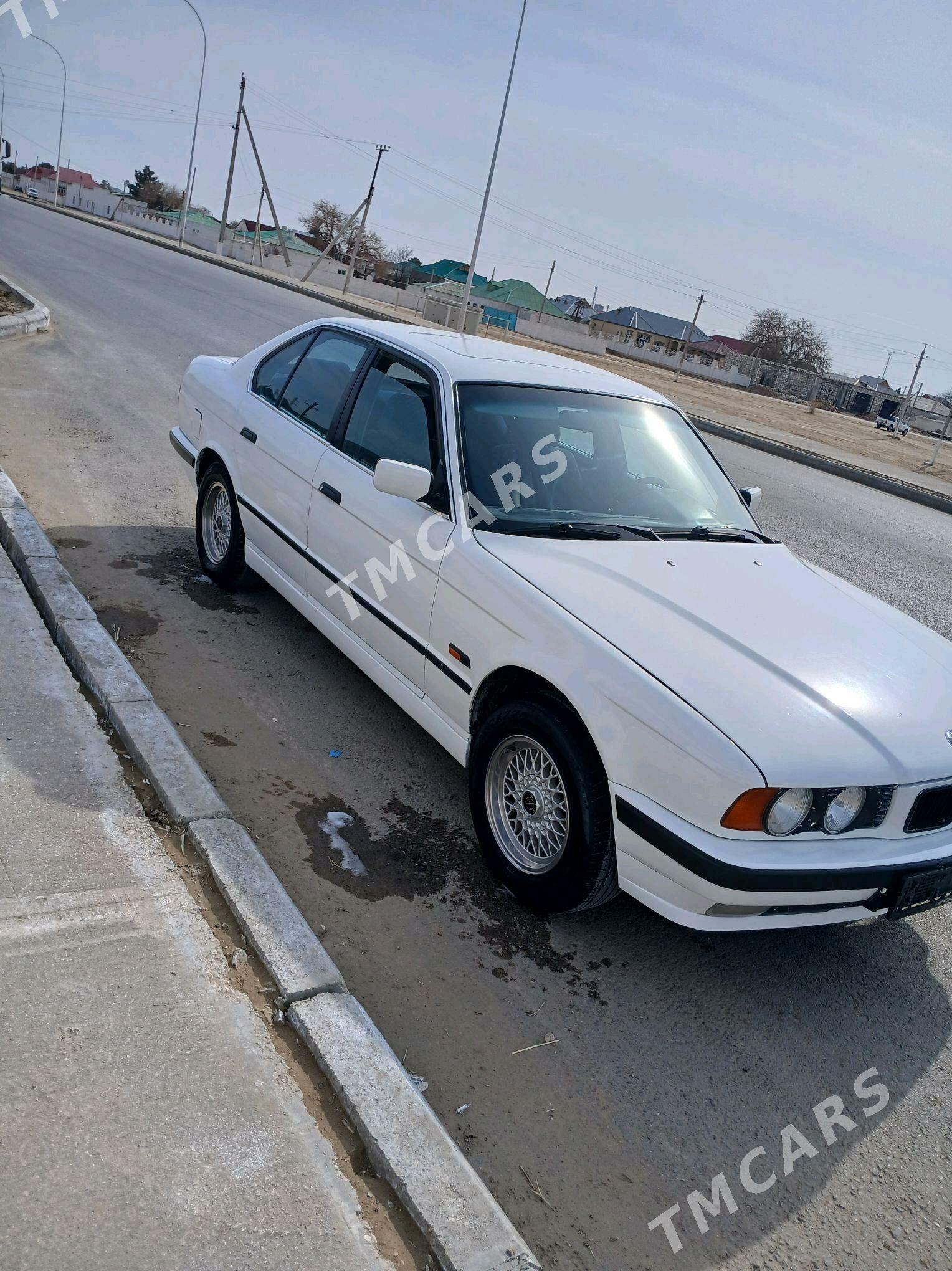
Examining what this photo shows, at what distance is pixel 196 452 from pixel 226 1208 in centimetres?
466

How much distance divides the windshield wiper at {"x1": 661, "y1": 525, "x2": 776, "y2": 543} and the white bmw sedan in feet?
0.05

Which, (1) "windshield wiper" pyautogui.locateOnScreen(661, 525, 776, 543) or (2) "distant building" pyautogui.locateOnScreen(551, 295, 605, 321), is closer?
(1) "windshield wiper" pyautogui.locateOnScreen(661, 525, 776, 543)

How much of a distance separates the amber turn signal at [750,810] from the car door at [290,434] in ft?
8.59

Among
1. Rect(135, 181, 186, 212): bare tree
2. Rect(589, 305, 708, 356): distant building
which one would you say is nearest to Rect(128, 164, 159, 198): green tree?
Rect(135, 181, 186, 212): bare tree

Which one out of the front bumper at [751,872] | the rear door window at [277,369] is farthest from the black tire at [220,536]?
the front bumper at [751,872]

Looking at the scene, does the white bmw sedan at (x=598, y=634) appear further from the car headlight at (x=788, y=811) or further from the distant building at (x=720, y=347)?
the distant building at (x=720, y=347)

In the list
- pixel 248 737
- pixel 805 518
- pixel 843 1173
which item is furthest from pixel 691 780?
pixel 805 518

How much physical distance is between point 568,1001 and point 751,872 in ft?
2.36

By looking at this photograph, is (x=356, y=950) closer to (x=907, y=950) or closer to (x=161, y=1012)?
(x=161, y=1012)

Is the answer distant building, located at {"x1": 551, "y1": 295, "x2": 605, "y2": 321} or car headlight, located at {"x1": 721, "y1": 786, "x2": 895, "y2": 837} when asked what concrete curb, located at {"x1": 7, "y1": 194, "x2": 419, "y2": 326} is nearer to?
car headlight, located at {"x1": 721, "y1": 786, "x2": 895, "y2": 837}

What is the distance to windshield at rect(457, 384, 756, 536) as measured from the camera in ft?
13.2

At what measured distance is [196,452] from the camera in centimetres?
609

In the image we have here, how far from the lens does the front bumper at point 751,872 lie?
2.86 m

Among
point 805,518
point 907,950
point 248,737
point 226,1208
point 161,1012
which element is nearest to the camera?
point 226,1208
